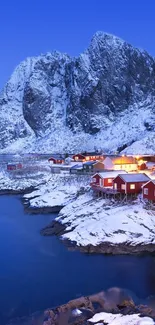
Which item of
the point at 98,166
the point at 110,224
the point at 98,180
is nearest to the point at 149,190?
the point at 110,224

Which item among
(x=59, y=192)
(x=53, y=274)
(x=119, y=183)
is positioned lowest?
(x=53, y=274)

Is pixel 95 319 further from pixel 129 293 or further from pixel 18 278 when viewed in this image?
pixel 18 278

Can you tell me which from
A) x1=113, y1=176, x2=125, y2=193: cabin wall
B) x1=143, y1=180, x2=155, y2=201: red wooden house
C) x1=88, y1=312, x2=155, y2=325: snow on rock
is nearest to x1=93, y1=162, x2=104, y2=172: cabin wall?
x1=113, y1=176, x2=125, y2=193: cabin wall

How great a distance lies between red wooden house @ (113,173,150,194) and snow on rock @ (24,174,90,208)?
421 inches

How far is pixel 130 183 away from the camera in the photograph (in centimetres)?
4456

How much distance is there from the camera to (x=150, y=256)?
32312 mm

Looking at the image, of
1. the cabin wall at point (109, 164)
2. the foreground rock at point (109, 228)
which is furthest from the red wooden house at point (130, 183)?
the cabin wall at point (109, 164)

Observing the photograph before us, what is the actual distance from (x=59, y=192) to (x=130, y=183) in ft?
55.8

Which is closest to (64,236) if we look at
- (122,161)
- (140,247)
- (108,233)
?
(108,233)

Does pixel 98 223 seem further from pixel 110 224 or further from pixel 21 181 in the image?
pixel 21 181

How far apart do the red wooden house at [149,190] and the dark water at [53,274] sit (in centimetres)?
1078

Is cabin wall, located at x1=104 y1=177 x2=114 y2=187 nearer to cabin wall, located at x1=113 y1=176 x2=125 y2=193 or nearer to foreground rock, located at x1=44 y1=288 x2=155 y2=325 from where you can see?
cabin wall, located at x1=113 y1=176 x2=125 y2=193

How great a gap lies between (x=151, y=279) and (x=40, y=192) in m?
37.0

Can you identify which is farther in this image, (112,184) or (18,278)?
(112,184)
